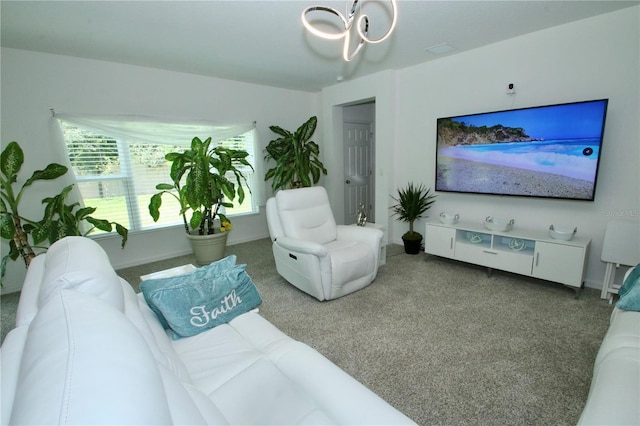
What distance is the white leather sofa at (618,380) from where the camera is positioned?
0.96 meters

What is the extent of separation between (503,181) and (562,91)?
95 centimetres

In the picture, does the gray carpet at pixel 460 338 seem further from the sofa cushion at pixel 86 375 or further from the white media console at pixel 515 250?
the sofa cushion at pixel 86 375

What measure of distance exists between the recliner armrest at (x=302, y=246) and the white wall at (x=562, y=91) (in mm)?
2083

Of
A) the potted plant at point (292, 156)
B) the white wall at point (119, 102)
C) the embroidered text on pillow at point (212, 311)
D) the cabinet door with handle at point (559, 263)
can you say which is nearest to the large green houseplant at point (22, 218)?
the white wall at point (119, 102)

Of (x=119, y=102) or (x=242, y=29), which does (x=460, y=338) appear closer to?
(x=242, y=29)

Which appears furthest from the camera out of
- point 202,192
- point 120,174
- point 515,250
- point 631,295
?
point 120,174

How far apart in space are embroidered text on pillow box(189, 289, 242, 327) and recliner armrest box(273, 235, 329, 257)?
95cm

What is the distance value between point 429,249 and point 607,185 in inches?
66.6

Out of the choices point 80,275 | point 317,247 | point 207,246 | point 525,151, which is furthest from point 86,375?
point 525,151

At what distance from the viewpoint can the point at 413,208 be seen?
374 cm

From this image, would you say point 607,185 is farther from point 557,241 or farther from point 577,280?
point 577,280

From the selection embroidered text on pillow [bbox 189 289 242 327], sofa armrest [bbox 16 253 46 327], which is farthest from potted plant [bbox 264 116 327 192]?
sofa armrest [bbox 16 253 46 327]

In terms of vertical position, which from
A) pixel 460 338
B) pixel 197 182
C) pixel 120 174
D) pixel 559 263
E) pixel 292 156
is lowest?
pixel 460 338

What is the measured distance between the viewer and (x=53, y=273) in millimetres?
996
